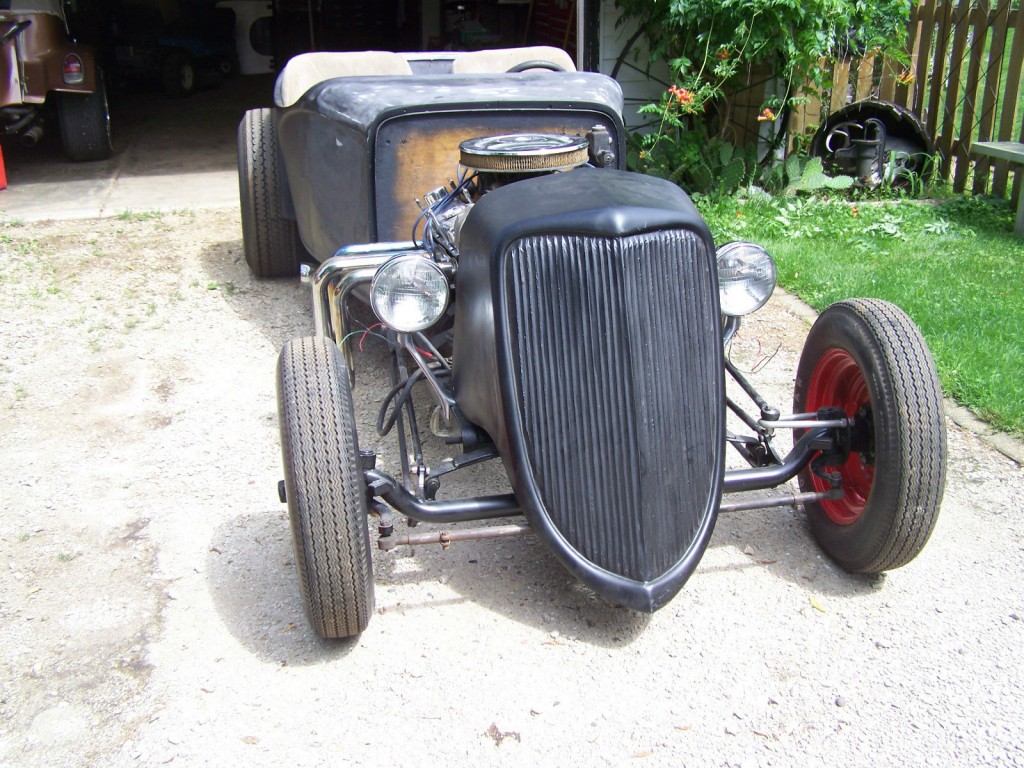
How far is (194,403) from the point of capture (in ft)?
14.1

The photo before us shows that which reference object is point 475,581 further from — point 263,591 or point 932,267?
point 932,267

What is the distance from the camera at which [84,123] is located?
8680 millimetres

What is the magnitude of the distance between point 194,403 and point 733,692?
267cm

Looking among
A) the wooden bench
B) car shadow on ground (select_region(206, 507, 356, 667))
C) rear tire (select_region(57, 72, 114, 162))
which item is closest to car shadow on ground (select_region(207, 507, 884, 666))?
car shadow on ground (select_region(206, 507, 356, 667))

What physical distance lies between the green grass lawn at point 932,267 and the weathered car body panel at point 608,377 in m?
2.02

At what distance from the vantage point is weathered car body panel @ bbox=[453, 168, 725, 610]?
2539mm

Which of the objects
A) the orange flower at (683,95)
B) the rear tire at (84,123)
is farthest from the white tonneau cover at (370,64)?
the rear tire at (84,123)

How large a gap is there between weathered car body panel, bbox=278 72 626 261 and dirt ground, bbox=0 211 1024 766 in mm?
997

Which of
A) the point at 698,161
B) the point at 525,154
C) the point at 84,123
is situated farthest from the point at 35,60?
the point at 525,154

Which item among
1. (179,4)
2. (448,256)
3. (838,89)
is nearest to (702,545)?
(448,256)

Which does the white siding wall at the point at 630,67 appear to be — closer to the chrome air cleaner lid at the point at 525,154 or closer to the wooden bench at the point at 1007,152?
the wooden bench at the point at 1007,152

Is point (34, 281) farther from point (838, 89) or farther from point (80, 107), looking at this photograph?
point (838, 89)

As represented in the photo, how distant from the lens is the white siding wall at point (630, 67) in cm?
818

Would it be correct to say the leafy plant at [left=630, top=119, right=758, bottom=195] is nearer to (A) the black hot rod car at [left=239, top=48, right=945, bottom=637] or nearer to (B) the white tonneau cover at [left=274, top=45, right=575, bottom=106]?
(B) the white tonneau cover at [left=274, top=45, right=575, bottom=106]
